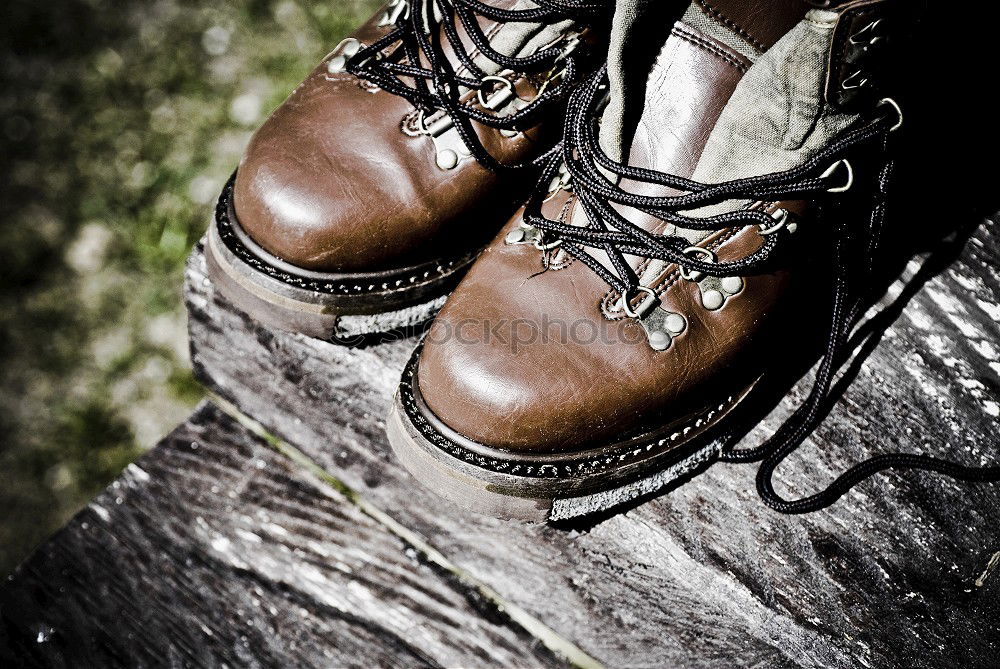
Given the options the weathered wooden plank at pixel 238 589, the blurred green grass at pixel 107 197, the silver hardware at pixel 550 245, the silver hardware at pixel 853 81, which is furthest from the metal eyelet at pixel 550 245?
the blurred green grass at pixel 107 197

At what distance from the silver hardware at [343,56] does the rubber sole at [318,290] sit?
236 mm

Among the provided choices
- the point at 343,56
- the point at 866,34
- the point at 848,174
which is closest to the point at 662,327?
the point at 848,174

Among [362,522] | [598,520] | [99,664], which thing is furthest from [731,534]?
[99,664]

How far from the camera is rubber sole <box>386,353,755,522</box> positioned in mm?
980

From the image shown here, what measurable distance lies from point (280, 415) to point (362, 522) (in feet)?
0.83

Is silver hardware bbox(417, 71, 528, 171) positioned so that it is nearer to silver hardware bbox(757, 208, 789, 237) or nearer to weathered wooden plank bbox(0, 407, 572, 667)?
silver hardware bbox(757, 208, 789, 237)

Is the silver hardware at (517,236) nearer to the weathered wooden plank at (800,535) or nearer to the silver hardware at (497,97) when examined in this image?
the silver hardware at (497,97)

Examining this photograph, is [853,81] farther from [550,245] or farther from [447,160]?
[447,160]

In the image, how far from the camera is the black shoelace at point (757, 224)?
0.90m

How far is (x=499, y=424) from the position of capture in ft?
3.13

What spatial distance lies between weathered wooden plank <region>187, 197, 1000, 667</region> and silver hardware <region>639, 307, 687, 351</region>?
26 centimetres

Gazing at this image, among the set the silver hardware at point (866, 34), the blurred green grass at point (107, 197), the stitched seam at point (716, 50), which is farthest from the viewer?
the blurred green grass at point (107, 197)

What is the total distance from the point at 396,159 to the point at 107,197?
1550 mm

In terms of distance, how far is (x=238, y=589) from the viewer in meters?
1.23
